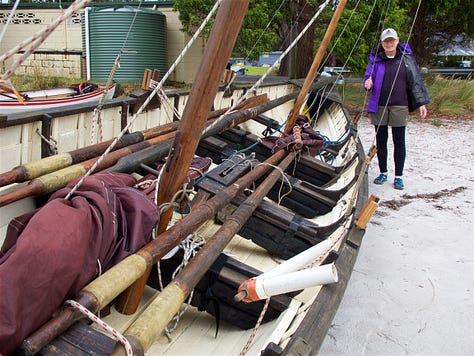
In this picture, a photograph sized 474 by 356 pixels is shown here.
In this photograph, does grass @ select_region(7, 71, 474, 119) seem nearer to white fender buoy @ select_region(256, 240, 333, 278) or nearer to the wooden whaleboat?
the wooden whaleboat

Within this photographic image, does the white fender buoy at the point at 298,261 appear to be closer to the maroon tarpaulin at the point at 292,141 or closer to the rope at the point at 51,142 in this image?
the rope at the point at 51,142

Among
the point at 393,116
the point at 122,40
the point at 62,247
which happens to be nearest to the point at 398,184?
the point at 393,116

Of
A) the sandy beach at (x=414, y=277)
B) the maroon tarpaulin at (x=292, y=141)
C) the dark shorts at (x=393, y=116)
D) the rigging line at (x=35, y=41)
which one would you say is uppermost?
the rigging line at (x=35, y=41)

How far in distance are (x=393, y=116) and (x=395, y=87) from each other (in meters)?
0.33

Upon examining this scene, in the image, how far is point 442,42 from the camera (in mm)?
19062

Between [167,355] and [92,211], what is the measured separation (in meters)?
0.76

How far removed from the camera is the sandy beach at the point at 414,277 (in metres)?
2.88

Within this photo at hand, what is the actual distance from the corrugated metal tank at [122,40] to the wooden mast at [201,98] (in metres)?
13.3

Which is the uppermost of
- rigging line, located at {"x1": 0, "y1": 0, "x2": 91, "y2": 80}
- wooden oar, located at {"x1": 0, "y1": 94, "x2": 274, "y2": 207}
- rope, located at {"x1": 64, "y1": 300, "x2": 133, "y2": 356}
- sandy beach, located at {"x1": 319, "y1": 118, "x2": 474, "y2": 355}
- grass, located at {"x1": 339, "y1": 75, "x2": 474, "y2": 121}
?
rigging line, located at {"x1": 0, "y1": 0, "x2": 91, "y2": 80}

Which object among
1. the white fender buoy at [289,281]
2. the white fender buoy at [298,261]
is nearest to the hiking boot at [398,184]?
the white fender buoy at [298,261]

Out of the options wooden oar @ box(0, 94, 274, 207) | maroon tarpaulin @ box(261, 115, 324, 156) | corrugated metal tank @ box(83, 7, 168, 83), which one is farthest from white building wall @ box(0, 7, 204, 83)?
wooden oar @ box(0, 94, 274, 207)

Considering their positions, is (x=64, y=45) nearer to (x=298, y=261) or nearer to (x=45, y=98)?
(x=45, y=98)

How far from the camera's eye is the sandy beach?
9.44ft

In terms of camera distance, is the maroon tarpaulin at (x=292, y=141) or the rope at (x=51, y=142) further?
the maroon tarpaulin at (x=292, y=141)
